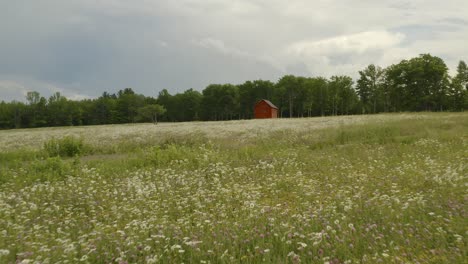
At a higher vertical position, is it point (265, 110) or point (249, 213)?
point (265, 110)

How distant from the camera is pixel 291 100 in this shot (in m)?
103

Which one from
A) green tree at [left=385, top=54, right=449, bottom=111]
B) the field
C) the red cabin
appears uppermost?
green tree at [left=385, top=54, right=449, bottom=111]

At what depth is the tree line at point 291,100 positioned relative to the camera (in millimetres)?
78875

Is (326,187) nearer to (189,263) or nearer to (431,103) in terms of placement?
(189,263)

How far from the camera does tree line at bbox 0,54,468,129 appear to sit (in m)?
78.9

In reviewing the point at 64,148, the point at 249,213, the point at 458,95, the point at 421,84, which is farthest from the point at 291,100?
the point at 249,213

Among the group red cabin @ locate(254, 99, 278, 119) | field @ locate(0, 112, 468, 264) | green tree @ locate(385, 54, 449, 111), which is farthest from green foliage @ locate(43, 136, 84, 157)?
green tree @ locate(385, 54, 449, 111)

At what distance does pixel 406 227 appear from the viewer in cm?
488

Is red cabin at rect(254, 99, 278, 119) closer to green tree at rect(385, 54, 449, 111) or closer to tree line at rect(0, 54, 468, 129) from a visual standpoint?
tree line at rect(0, 54, 468, 129)

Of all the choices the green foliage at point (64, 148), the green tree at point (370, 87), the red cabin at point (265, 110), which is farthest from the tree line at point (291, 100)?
the green foliage at point (64, 148)

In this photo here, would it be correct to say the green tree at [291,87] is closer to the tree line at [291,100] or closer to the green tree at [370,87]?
the tree line at [291,100]

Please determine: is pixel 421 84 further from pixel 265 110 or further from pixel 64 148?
pixel 64 148

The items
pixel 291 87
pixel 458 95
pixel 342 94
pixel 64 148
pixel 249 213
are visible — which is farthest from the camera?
pixel 291 87

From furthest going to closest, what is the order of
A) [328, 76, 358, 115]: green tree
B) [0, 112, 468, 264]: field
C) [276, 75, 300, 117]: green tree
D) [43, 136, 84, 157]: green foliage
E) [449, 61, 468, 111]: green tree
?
[276, 75, 300, 117]: green tree < [328, 76, 358, 115]: green tree < [449, 61, 468, 111]: green tree < [43, 136, 84, 157]: green foliage < [0, 112, 468, 264]: field
